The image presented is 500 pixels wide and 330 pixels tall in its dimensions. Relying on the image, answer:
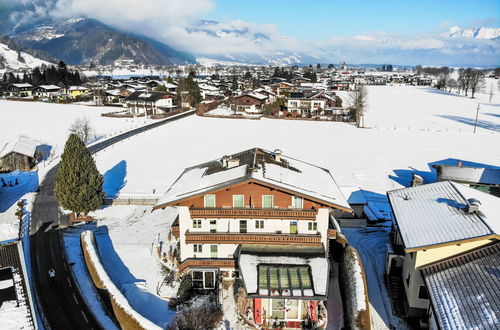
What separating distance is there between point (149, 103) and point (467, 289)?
89.6 metres

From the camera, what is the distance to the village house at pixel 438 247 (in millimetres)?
15492

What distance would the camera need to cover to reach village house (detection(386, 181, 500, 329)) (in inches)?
610

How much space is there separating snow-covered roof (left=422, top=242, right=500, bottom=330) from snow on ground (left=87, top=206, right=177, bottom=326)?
13.6 meters

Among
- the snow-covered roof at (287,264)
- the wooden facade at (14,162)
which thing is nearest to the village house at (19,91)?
the wooden facade at (14,162)

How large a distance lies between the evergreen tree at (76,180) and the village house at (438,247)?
24275 millimetres

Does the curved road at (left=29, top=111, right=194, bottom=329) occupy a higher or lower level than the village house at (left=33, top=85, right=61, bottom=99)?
lower

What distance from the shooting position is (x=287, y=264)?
20.5m

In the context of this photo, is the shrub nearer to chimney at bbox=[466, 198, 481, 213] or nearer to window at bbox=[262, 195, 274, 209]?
window at bbox=[262, 195, 274, 209]

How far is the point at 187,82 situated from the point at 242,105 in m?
19.3

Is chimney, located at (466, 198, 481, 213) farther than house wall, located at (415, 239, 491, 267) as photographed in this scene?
Yes

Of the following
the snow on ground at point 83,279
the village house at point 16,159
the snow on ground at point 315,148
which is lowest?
the snow on ground at point 83,279

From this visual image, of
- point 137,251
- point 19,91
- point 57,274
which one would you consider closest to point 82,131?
point 137,251

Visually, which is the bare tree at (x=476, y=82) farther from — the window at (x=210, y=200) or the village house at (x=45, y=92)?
the village house at (x=45, y=92)

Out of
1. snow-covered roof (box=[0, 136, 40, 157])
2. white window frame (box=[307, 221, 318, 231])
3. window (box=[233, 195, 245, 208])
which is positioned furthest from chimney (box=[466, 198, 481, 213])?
snow-covered roof (box=[0, 136, 40, 157])
